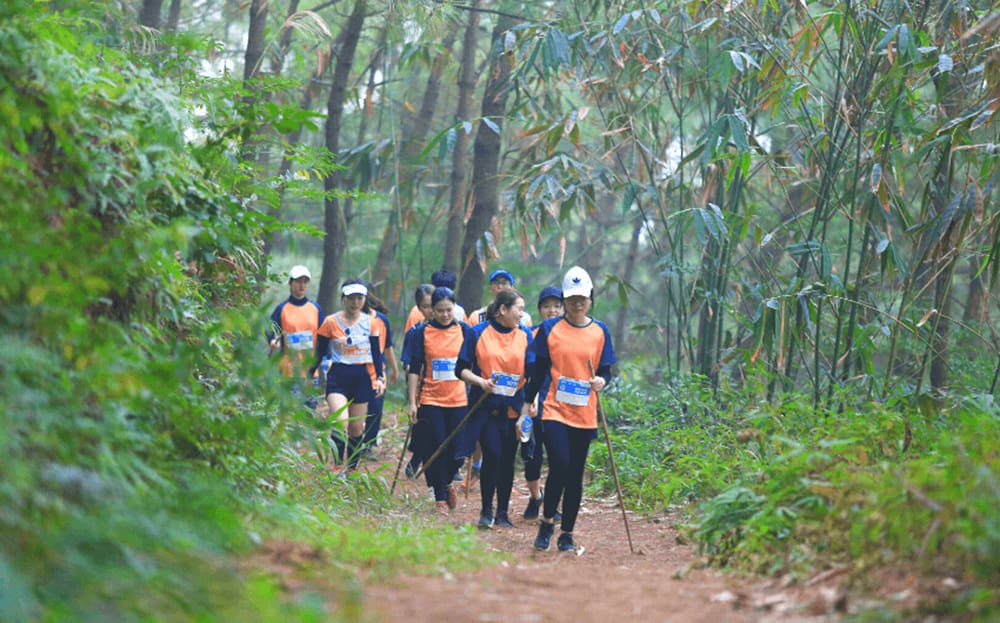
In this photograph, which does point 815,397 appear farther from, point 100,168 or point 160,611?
point 160,611

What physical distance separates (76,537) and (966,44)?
310 inches

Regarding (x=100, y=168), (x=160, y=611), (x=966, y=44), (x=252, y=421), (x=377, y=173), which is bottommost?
(x=160, y=611)

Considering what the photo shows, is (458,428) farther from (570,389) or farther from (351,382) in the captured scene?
(351,382)

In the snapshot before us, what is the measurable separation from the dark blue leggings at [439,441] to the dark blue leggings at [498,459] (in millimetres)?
502

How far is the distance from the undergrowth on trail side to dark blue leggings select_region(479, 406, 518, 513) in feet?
4.27

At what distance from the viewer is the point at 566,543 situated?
24.6 feet

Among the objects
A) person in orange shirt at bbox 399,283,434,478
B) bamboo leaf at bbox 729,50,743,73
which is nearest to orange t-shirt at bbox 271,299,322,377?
person in orange shirt at bbox 399,283,434,478

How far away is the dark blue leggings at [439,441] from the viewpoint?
360 inches

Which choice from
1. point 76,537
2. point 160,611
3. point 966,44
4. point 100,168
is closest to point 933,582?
point 160,611

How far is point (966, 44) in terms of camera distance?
8641mm

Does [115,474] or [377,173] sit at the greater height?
[377,173]

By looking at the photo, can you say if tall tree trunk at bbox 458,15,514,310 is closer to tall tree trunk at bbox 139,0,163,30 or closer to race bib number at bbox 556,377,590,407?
tall tree trunk at bbox 139,0,163,30

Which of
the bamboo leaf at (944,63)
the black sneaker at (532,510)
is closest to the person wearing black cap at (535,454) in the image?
the black sneaker at (532,510)

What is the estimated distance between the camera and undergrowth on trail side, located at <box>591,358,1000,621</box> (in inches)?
172
